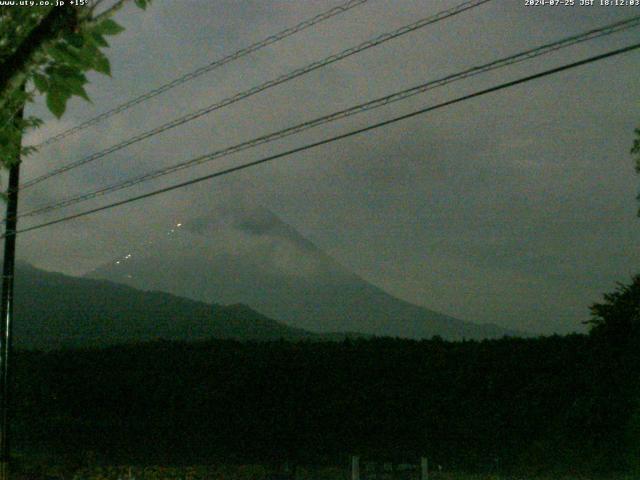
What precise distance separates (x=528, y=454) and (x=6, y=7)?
47.1 feet

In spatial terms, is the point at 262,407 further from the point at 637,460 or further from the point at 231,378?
the point at 637,460

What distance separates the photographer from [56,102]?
359 cm

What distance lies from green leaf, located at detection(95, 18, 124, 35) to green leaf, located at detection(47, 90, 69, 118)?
30cm

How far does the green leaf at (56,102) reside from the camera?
3.58 metres

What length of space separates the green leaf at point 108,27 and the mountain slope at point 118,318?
5023cm

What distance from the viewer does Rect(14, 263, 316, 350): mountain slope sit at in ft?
212

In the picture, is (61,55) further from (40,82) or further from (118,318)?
(118,318)

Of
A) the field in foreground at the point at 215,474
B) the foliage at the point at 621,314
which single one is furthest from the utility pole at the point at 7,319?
the foliage at the point at 621,314

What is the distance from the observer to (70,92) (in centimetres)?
360

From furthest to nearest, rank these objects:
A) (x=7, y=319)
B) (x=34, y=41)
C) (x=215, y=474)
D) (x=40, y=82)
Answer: (x=7, y=319), (x=215, y=474), (x=40, y=82), (x=34, y=41)

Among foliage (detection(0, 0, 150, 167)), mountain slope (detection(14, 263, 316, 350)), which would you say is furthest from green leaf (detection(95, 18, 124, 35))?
mountain slope (detection(14, 263, 316, 350))

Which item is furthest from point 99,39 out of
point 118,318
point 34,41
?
point 118,318

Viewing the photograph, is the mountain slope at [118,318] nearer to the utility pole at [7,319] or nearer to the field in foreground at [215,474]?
the field in foreground at [215,474]

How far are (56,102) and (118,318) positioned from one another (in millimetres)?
73980
